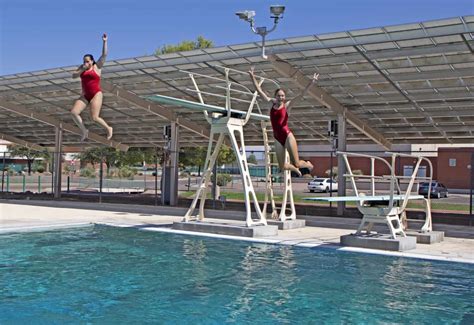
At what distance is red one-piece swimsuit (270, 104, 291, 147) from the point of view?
30.3ft

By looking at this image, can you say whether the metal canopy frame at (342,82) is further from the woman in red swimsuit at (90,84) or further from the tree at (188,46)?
the tree at (188,46)

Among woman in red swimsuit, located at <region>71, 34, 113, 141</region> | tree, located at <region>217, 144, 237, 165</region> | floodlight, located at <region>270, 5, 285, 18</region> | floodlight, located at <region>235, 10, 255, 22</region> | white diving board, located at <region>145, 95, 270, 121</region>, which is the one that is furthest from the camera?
tree, located at <region>217, 144, 237, 165</region>

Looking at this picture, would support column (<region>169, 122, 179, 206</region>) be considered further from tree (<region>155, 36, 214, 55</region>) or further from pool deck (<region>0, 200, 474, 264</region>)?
tree (<region>155, 36, 214, 55</region>)

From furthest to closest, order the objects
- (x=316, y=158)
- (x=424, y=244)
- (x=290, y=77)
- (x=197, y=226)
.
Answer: (x=316, y=158) → (x=290, y=77) → (x=197, y=226) → (x=424, y=244)

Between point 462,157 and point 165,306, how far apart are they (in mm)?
44069

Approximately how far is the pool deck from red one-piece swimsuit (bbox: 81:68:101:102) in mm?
7239

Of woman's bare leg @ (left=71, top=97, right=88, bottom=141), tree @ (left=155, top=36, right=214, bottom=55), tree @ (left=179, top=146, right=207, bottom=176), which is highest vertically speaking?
tree @ (left=155, top=36, right=214, bottom=55)

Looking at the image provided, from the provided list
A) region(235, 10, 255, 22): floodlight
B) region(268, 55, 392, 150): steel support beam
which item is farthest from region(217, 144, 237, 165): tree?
region(235, 10, 255, 22): floodlight

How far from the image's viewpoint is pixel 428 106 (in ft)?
63.1

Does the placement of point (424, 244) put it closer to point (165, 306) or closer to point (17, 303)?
point (165, 306)

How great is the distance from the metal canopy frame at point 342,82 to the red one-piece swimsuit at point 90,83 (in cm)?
774

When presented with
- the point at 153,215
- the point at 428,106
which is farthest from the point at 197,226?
the point at 428,106

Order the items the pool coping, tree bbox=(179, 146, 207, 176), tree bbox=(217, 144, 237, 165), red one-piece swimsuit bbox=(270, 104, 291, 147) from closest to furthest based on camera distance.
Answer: red one-piece swimsuit bbox=(270, 104, 291, 147) → the pool coping → tree bbox=(217, 144, 237, 165) → tree bbox=(179, 146, 207, 176)

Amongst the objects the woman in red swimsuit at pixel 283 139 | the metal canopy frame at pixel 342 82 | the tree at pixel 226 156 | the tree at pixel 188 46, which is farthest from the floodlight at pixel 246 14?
the tree at pixel 188 46
